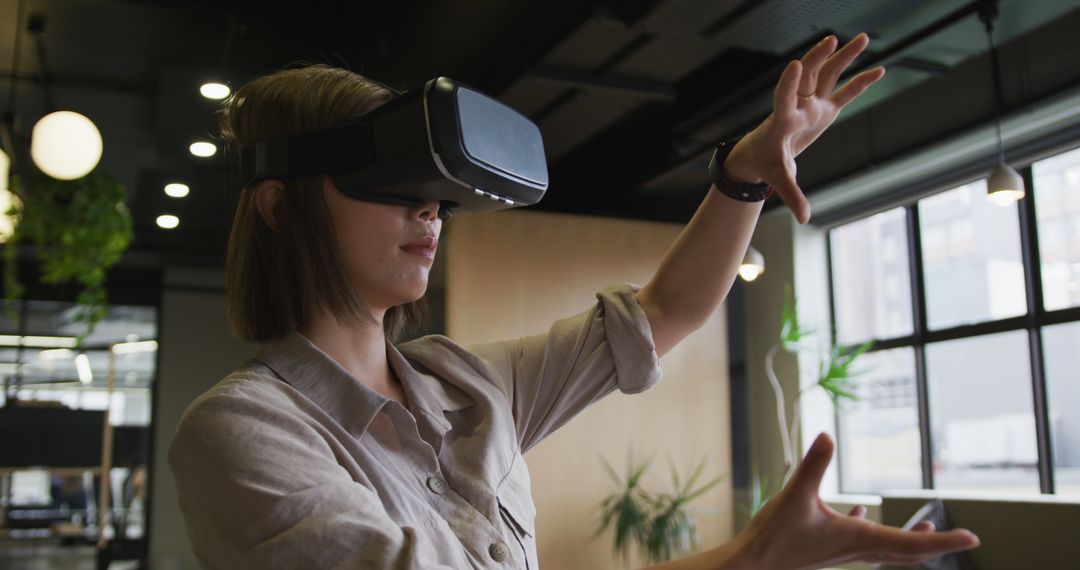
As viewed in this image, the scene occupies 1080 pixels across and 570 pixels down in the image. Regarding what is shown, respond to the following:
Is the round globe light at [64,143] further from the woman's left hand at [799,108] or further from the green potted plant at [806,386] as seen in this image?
the green potted plant at [806,386]

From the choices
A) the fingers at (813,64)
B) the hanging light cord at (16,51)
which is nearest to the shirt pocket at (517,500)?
the fingers at (813,64)

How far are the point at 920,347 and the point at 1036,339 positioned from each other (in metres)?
0.92

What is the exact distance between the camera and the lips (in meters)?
1.03

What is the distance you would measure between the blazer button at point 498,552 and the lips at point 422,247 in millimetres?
296

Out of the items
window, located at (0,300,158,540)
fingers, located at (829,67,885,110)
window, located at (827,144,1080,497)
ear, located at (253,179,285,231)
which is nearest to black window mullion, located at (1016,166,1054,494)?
window, located at (827,144,1080,497)

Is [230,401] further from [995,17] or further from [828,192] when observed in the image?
[828,192]

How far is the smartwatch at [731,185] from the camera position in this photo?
113 cm

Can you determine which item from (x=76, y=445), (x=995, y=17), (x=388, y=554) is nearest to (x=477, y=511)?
(x=388, y=554)

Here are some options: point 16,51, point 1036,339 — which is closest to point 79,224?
point 16,51

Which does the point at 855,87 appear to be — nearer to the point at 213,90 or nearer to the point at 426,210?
the point at 426,210

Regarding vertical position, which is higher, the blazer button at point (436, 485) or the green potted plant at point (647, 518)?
the blazer button at point (436, 485)

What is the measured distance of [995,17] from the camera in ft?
14.0

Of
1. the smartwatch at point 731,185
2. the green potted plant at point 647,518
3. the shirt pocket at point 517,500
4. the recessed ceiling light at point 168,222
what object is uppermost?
the recessed ceiling light at point 168,222

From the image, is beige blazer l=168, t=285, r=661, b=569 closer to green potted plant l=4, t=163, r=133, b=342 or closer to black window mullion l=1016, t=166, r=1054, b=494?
green potted plant l=4, t=163, r=133, b=342
